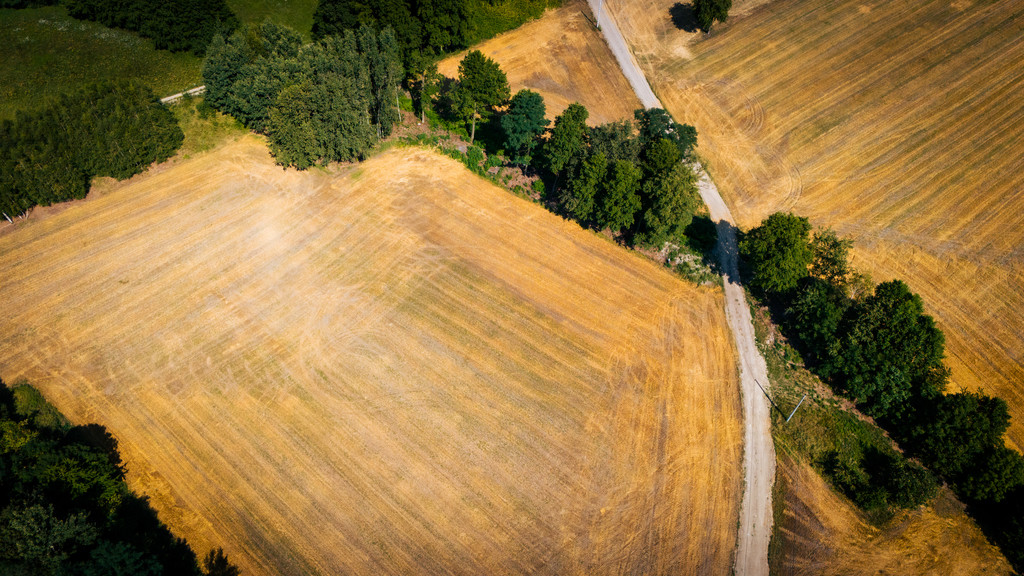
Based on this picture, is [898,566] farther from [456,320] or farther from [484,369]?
[456,320]

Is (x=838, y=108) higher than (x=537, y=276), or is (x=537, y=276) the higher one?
(x=838, y=108)

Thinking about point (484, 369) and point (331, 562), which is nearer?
point (331, 562)

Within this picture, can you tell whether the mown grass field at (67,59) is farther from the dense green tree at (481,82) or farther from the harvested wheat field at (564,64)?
the dense green tree at (481,82)

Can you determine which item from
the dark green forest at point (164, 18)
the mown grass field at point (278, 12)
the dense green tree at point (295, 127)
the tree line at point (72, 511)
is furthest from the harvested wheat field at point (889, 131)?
the tree line at point (72, 511)

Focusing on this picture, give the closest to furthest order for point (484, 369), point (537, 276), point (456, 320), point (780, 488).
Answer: point (780, 488) < point (484, 369) < point (456, 320) < point (537, 276)

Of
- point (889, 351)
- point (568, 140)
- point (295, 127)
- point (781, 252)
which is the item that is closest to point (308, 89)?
point (295, 127)

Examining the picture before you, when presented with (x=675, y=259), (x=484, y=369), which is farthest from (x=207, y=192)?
(x=675, y=259)

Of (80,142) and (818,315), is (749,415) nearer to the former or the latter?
(818,315)
